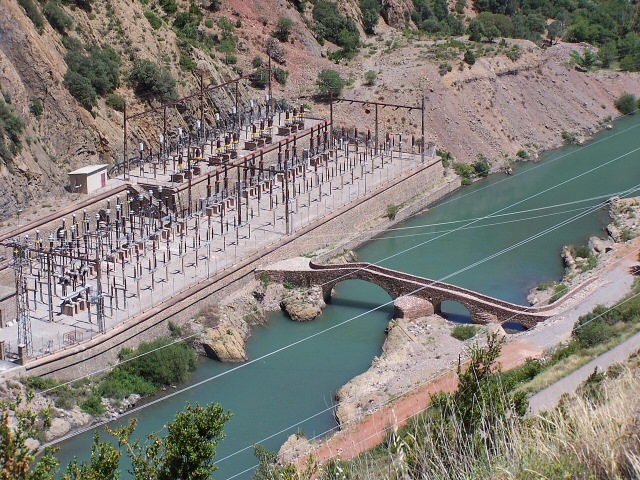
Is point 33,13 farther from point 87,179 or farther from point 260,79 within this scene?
point 260,79

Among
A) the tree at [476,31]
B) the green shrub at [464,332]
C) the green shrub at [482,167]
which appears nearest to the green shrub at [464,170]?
the green shrub at [482,167]

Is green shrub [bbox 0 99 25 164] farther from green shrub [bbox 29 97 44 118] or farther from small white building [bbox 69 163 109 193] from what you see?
small white building [bbox 69 163 109 193]

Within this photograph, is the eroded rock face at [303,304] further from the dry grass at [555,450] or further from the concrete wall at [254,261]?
the dry grass at [555,450]

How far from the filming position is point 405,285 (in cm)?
5109

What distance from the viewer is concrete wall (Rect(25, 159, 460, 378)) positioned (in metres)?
43.6

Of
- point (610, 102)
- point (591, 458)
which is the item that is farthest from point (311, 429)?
point (610, 102)

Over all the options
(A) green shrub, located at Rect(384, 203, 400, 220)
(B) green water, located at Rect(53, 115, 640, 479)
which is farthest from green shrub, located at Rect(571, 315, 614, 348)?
(A) green shrub, located at Rect(384, 203, 400, 220)

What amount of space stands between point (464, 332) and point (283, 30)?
1501 inches

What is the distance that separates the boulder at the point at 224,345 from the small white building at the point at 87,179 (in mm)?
12914

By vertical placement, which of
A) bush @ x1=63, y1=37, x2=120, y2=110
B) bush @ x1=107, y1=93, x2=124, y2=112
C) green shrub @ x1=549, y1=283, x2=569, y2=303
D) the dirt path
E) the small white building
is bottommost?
green shrub @ x1=549, y1=283, x2=569, y2=303

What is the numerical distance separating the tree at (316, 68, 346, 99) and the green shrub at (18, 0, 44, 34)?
18527 mm

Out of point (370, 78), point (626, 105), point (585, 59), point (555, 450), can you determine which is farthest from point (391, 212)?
point (555, 450)

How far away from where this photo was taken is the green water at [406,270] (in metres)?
42.0

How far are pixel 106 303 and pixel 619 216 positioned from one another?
26828mm
